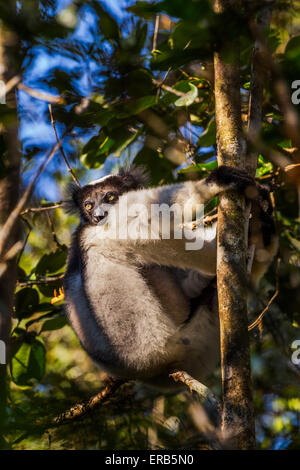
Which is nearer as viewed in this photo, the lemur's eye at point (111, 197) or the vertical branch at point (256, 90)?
the vertical branch at point (256, 90)

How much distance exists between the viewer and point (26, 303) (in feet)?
11.9

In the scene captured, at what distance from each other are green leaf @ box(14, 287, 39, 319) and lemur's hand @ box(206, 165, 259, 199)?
2.00m

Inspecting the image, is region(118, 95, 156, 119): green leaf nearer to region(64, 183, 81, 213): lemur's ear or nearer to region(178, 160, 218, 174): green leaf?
region(178, 160, 218, 174): green leaf

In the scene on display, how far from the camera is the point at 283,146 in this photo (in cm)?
301

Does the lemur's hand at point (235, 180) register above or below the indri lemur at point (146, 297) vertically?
above

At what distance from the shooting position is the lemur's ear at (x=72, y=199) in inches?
159

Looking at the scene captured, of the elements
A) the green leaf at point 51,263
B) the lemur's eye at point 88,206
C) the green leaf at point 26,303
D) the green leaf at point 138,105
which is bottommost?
the green leaf at point 26,303

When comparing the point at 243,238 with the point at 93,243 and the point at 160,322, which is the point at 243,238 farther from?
the point at 93,243

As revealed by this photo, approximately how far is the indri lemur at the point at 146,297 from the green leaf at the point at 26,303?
38 cm

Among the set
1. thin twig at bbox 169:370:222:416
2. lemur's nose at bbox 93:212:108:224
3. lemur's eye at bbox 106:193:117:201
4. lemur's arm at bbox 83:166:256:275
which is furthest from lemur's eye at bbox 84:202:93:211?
thin twig at bbox 169:370:222:416

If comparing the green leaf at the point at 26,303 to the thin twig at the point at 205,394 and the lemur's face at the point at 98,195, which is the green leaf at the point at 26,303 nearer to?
the lemur's face at the point at 98,195

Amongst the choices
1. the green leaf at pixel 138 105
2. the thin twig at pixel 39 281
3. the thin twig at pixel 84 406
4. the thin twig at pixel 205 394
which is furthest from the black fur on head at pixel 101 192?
the thin twig at pixel 205 394
